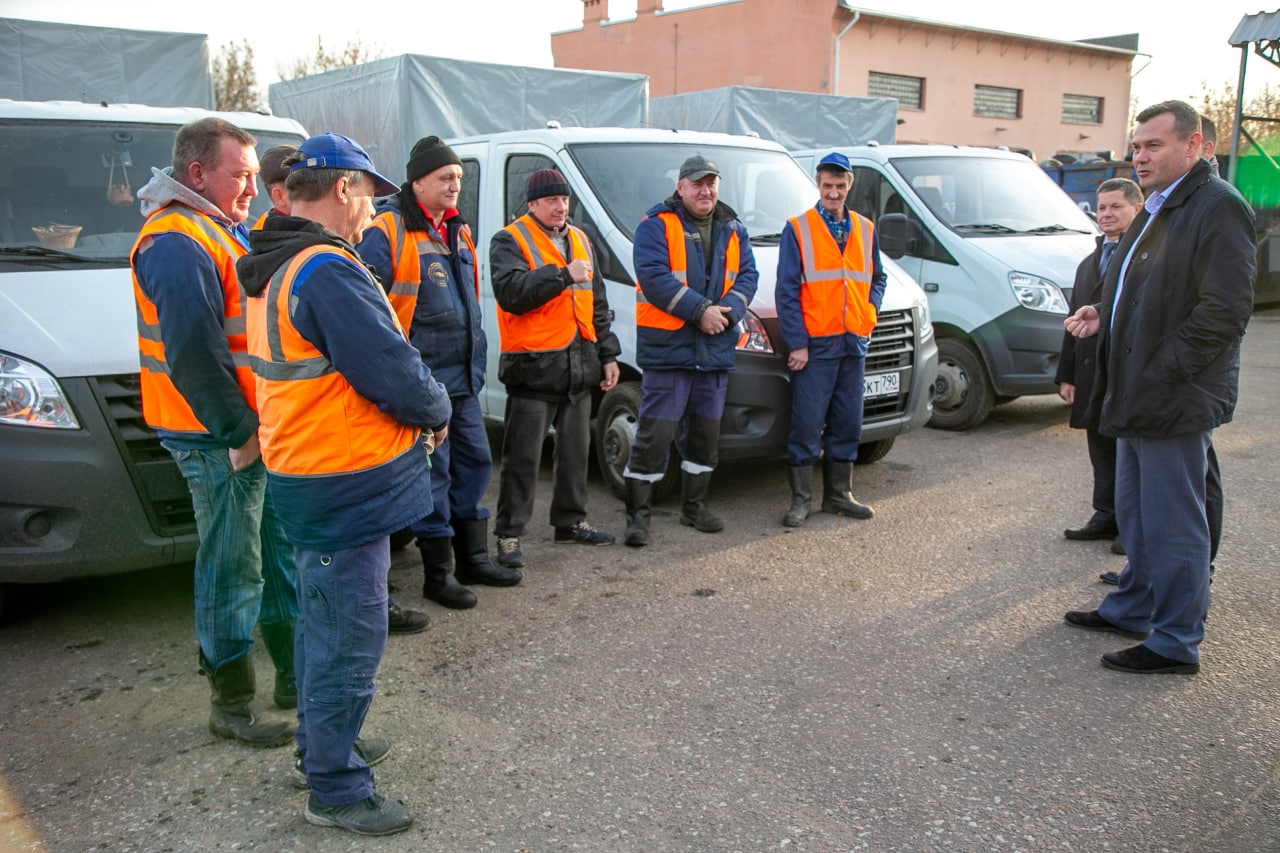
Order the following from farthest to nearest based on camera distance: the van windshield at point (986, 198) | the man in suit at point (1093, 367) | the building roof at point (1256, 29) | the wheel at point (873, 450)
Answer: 1. the building roof at point (1256, 29)
2. the van windshield at point (986, 198)
3. the wheel at point (873, 450)
4. the man in suit at point (1093, 367)

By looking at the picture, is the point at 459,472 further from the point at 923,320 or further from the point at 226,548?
the point at 923,320

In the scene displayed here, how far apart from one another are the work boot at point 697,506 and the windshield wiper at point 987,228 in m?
3.58

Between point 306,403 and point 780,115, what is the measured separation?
35.4ft

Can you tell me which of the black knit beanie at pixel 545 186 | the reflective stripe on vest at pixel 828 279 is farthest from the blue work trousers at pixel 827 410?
the black knit beanie at pixel 545 186

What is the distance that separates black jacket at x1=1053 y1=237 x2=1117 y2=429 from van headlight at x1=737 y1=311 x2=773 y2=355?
1537 millimetres

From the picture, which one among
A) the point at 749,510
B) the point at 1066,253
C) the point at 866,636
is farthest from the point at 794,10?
the point at 866,636

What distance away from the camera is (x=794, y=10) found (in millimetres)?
27203

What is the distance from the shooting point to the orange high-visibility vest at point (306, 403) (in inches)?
105

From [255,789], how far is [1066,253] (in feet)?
22.5

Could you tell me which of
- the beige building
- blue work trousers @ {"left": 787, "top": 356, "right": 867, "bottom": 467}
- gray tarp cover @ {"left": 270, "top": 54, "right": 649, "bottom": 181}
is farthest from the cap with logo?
the beige building

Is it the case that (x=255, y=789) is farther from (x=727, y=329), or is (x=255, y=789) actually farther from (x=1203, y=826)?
(x=727, y=329)

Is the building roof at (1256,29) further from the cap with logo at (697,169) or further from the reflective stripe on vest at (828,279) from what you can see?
the cap with logo at (697,169)

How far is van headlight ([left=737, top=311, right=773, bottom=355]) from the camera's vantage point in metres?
5.71

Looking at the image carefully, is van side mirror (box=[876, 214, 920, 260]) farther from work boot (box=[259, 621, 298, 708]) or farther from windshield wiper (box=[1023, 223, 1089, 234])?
work boot (box=[259, 621, 298, 708])
